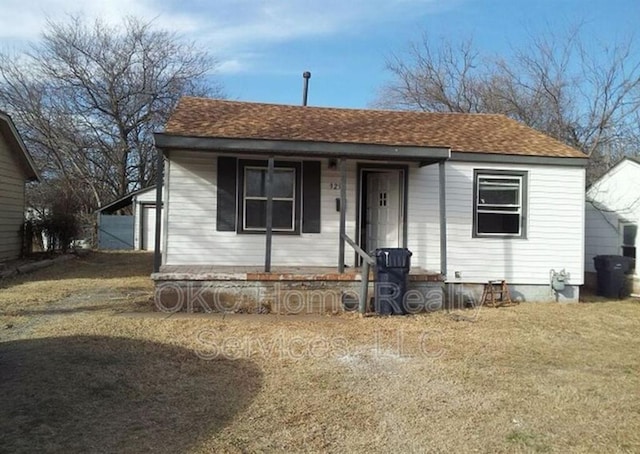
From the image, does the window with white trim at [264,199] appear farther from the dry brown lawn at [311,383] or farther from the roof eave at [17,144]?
the roof eave at [17,144]

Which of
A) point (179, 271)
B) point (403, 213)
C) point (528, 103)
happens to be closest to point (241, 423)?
point (179, 271)

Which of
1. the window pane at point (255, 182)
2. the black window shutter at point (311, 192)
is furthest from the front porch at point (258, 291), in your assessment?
the window pane at point (255, 182)

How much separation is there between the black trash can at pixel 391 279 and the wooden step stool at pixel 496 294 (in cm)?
242

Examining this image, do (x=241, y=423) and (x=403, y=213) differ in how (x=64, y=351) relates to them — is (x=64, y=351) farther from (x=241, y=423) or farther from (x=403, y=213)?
(x=403, y=213)

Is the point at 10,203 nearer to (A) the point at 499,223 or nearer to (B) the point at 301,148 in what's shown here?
(B) the point at 301,148

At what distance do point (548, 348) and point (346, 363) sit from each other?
109 inches

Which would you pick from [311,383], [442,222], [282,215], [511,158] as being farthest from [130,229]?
[311,383]

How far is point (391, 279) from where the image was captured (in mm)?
8141

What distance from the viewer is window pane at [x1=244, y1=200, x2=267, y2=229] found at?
968cm

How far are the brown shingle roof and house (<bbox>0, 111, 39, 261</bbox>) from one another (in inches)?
238

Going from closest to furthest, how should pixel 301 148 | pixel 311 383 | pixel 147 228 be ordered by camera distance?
pixel 311 383 < pixel 301 148 < pixel 147 228

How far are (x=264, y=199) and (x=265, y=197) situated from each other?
4 cm

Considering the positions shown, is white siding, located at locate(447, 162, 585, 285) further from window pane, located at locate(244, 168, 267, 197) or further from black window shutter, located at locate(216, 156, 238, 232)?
black window shutter, located at locate(216, 156, 238, 232)

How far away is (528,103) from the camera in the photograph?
22.8 m
